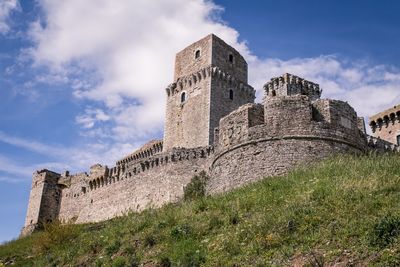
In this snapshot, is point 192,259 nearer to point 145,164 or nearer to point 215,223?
point 215,223

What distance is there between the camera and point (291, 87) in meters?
24.8

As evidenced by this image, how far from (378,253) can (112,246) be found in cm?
801

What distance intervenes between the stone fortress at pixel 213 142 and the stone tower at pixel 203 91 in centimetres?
8

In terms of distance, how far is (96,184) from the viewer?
39.8 meters

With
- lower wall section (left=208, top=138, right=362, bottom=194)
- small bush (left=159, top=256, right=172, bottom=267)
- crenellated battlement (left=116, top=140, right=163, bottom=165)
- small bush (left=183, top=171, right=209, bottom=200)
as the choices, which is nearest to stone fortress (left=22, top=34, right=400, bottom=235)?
lower wall section (left=208, top=138, right=362, bottom=194)

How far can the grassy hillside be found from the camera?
31.8 feet

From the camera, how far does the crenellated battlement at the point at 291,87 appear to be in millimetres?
24594

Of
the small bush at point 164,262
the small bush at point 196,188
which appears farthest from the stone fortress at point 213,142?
the small bush at point 164,262

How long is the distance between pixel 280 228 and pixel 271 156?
7215mm

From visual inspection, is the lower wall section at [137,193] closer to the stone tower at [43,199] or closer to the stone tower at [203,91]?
the stone tower at [43,199]

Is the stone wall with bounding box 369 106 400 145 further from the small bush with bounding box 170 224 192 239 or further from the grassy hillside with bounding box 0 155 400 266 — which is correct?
the small bush with bounding box 170 224 192 239

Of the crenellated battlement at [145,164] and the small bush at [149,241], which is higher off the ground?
the crenellated battlement at [145,164]

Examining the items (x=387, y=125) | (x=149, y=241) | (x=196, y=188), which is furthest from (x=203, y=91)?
(x=149, y=241)

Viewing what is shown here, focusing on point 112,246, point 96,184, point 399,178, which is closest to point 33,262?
point 112,246
